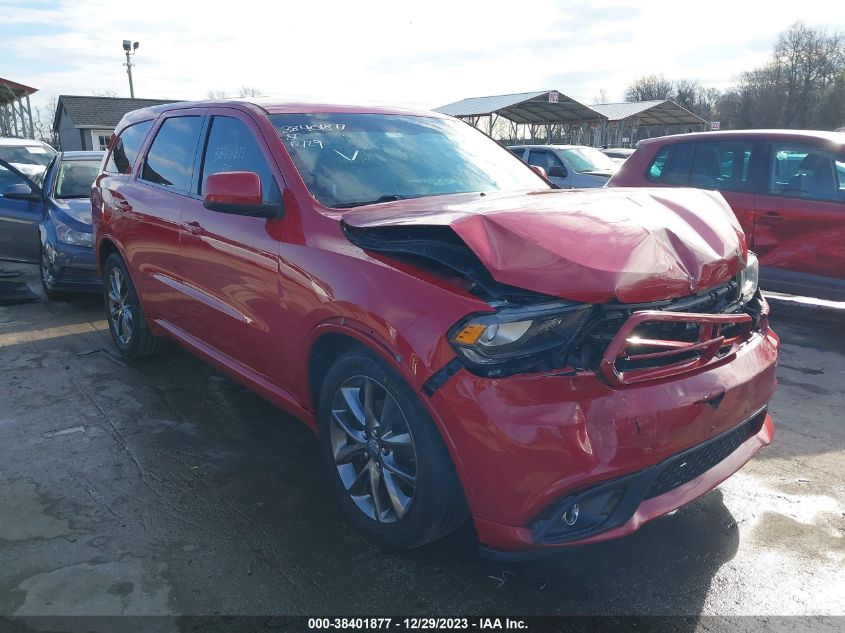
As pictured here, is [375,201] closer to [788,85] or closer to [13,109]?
[13,109]

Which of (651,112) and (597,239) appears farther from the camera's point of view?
(651,112)

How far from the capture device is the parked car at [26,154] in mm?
12156

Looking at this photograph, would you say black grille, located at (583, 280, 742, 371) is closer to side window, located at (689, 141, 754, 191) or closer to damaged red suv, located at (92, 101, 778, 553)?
damaged red suv, located at (92, 101, 778, 553)

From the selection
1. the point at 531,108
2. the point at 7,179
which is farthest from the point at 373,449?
the point at 531,108

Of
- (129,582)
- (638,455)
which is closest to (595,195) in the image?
(638,455)

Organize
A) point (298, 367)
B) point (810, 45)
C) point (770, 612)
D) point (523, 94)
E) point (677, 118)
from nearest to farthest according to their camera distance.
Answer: point (770, 612) < point (298, 367) < point (523, 94) < point (677, 118) < point (810, 45)

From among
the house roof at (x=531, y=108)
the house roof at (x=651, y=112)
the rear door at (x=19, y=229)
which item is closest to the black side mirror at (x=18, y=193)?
the rear door at (x=19, y=229)

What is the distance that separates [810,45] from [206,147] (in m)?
79.4

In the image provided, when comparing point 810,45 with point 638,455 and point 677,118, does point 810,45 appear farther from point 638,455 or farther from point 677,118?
point 638,455

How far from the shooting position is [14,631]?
225 centimetres

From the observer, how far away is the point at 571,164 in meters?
13.9

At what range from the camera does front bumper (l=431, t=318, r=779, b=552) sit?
2.09m

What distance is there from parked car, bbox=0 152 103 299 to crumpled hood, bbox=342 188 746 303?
4931mm

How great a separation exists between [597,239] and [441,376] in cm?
73
